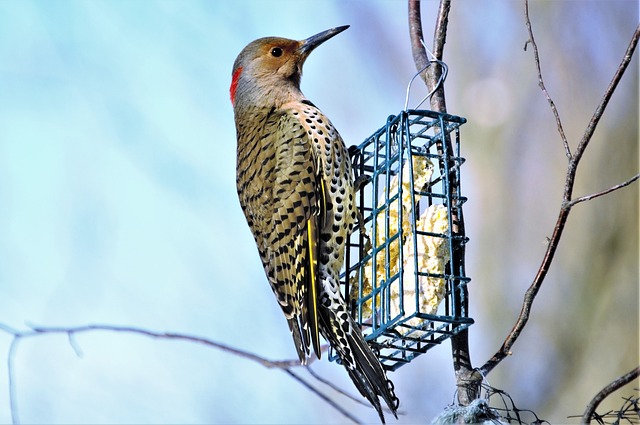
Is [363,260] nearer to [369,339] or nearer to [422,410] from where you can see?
[369,339]

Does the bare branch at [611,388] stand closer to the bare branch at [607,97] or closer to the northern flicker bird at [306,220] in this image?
the bare branch at [607,97]

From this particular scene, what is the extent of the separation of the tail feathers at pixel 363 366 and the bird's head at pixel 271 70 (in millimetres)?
1463

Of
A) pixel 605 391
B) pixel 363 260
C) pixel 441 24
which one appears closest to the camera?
pixel 605 391

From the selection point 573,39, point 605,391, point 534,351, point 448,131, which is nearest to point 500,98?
point 573,39

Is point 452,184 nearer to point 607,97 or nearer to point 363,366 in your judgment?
point 363,366

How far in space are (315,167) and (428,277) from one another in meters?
0.90

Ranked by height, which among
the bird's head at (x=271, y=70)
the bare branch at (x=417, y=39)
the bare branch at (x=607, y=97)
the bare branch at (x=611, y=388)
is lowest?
the bare branch at (x=611, y=388)

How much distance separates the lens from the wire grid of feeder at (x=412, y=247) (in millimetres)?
4215

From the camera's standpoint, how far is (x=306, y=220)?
4.87m

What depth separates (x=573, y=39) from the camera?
826 cm

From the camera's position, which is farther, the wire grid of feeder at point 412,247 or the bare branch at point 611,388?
the wire grid of feeder at point 412,247

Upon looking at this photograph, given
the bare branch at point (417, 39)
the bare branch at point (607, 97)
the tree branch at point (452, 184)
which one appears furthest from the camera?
the bare branch at point (417, 39)

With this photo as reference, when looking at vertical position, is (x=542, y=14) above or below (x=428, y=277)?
above

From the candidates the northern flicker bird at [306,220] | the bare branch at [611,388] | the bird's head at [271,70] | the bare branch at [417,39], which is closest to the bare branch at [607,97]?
the bare branch at [611,388]
